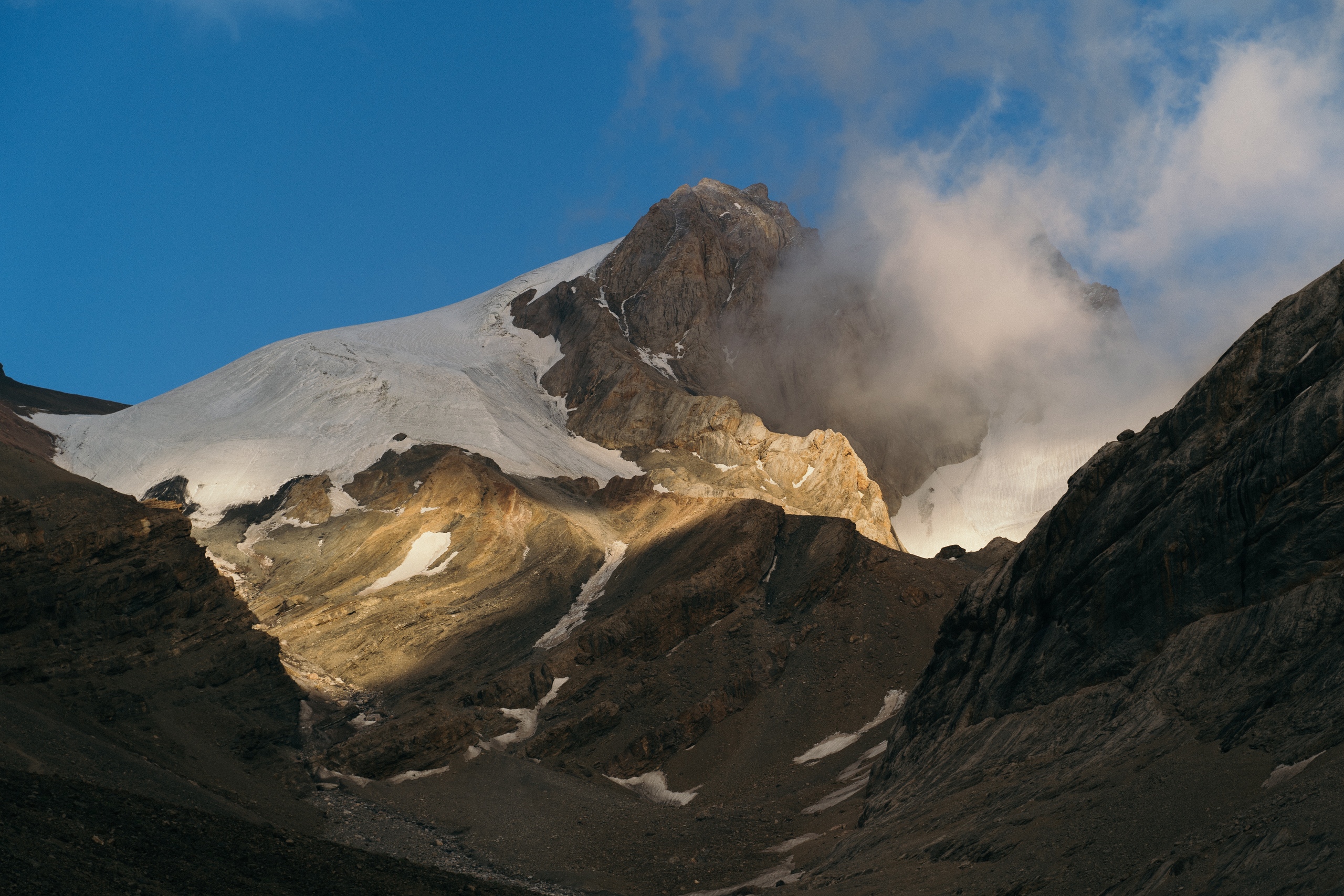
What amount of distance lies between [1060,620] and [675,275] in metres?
160

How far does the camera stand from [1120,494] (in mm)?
34156

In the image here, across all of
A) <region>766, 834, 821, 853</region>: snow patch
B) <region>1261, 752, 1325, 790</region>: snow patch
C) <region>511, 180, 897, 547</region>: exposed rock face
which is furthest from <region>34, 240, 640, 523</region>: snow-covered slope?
<region>1261, 752, 1325, 790</region>: snow patch

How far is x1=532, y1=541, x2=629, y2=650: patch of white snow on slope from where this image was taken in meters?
77.8

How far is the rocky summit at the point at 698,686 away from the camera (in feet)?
72.7

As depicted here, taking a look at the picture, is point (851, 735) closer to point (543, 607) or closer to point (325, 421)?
point (543, 607)

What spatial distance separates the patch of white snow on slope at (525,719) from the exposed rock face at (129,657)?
15277 millimetres

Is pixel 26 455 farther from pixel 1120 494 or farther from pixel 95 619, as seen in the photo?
pixel 1120 494

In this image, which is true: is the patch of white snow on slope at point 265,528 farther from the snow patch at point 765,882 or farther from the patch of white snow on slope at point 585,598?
the snow patch at point 765,882

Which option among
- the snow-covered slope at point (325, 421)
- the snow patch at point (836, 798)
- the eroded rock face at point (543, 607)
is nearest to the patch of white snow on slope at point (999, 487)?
the snow-covered slope at point (325, 421)

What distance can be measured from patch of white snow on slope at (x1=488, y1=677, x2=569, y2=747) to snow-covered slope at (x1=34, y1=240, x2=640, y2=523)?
199 ft

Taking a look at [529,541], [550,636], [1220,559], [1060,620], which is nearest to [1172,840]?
[1220,559]

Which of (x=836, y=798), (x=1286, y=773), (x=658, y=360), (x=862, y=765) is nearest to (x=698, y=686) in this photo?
(x=862, y=765)

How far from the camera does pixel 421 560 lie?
325ft

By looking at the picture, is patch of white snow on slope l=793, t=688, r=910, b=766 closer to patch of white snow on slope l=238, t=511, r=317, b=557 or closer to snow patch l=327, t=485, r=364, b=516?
snow patch l=327, t=485, r=364, b=516
